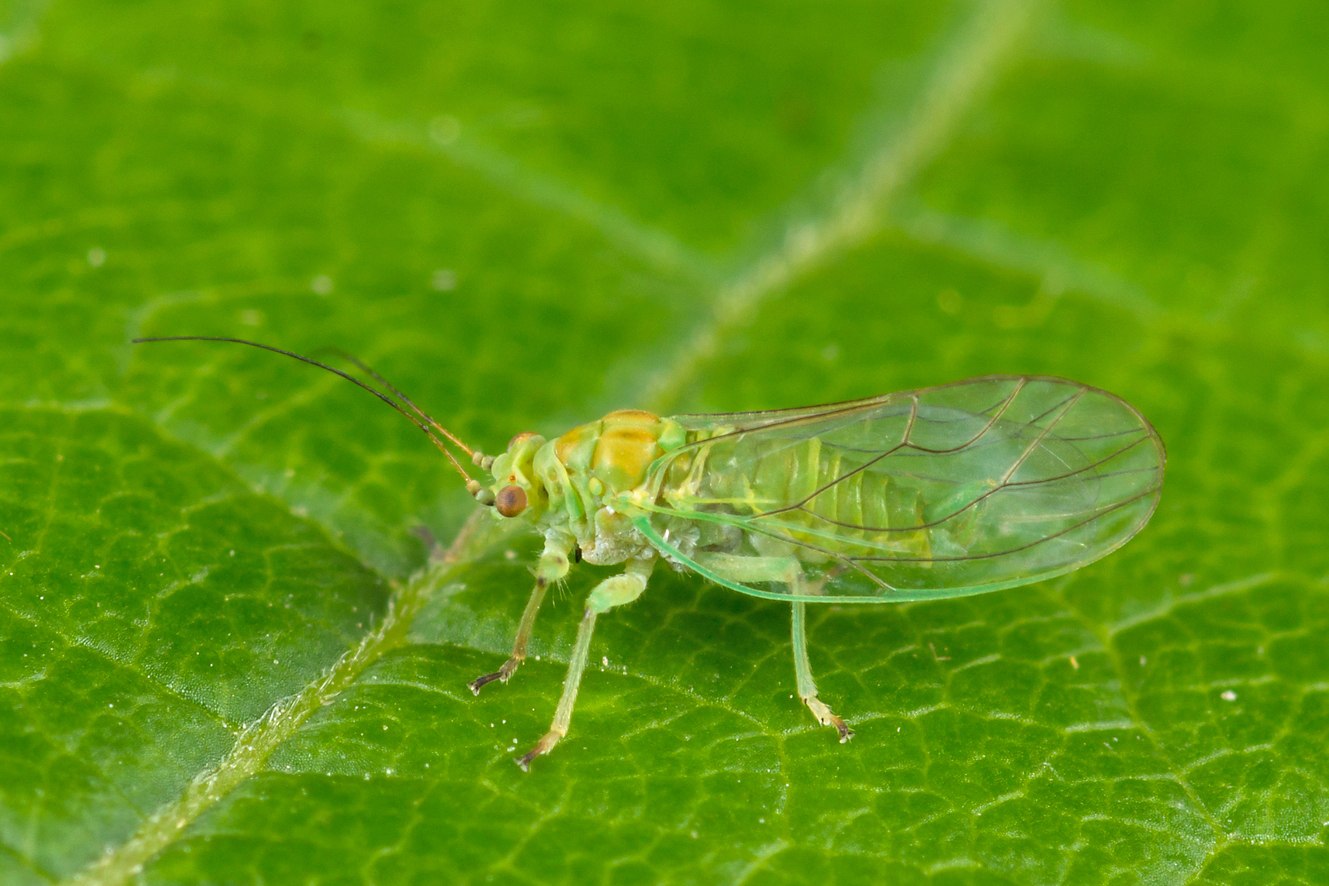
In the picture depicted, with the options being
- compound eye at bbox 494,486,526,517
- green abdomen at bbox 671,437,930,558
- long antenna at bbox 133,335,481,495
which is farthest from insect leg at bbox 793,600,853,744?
long antenna at bbox 133,335,481,495

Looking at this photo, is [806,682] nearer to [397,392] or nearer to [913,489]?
[913,489]

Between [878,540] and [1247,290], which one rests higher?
[1247,290]

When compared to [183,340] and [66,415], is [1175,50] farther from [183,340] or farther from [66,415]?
[66,415]

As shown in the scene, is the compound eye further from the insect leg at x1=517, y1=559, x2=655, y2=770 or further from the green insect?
the insect leg at x1=517, y1=559, x2=655, y2=770

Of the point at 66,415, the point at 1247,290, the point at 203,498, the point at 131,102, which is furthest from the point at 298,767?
the point at 1247,290

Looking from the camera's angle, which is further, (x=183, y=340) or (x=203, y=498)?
(x=183, y=340)

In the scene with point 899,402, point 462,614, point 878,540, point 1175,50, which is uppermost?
point 1175,50

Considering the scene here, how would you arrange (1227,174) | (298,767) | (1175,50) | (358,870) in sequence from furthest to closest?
1. (1175,50)
2. (1227,174)
3. (298,767)
4. (358,870)

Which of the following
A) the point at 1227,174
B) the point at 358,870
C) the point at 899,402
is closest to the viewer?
the point at 358,870

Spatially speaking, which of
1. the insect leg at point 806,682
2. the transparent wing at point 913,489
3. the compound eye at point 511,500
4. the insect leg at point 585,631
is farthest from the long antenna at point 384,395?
the insect leg at point 806,682
